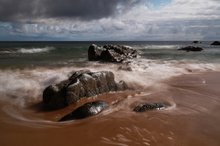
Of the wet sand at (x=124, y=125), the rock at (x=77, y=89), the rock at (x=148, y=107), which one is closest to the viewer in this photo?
the wet sand at (x=124, y=125)

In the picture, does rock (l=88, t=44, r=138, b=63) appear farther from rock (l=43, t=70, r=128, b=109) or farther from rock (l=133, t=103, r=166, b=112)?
rock (l=133, t=103, r=166, b=112)

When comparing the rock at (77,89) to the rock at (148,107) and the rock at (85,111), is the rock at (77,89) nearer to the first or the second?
the rock at (85,111)

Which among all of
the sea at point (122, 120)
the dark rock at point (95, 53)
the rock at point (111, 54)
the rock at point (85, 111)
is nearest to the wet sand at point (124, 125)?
the sea at point (122, 120)

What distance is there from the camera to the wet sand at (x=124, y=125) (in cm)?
625

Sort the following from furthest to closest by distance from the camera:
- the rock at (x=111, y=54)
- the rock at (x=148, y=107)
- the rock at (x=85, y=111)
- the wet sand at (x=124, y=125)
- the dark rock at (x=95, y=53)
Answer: the dark rock at (x=95, y=53) < the rock at (x=111, y=54) < the rock at (x=148, y=107) < the rock at (x=85, y=111) < the wet sand at (x=124, y=125)

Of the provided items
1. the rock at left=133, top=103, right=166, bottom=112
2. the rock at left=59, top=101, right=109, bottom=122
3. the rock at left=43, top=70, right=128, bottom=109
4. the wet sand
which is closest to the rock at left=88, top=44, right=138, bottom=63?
the rock at left=43, top=70, right=128, bottom=109

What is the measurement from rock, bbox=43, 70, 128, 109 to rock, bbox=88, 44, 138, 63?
12.9 m

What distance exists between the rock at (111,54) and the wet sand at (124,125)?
46.6 ft

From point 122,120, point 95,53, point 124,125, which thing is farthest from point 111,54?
point 124,125

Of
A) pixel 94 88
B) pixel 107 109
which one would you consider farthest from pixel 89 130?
pixel 94 88

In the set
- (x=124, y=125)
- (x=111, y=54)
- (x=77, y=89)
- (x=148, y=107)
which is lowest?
(x=124, y=125)

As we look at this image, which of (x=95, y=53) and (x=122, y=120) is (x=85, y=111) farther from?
(x=95, y=53)

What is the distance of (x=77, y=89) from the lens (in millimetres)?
9508

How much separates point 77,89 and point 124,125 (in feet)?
9.45
